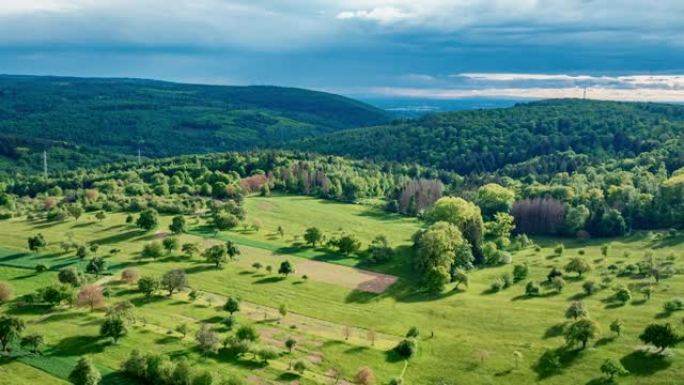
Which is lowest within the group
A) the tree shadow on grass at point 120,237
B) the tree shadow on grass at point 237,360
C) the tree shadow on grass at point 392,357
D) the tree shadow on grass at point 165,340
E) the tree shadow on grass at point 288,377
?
the tree shadow on grass at point 392,357

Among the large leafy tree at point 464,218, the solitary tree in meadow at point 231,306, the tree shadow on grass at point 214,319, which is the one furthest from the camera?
the large leafy tree at point 464,218

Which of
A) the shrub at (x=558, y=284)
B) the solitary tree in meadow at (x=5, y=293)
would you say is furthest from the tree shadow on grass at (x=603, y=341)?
the solitary tree in meadow at (x=5, y=293)

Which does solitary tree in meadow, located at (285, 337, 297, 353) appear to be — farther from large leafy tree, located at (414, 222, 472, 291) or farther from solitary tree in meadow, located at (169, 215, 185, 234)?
solitary tree in meadow, located at (169, 215, 185, 234)

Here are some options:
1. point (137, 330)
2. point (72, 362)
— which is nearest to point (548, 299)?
point (137, 330)

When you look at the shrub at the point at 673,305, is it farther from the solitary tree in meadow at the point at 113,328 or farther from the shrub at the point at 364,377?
the solitary tree in meadow at the point at 113,328

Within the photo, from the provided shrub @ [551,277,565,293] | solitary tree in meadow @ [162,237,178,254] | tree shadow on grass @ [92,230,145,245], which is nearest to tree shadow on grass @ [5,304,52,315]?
solitary tree in meadow @ [162,237,178,254]

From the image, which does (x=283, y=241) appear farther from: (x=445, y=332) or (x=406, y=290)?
(x=445, y=332)
